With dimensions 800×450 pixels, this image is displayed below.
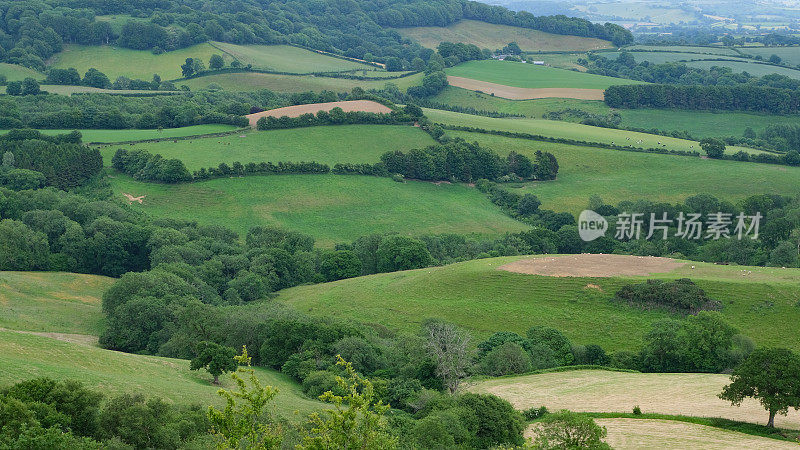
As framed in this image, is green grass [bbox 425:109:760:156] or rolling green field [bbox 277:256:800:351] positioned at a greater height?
green grass [bbox 425:109:760:156]

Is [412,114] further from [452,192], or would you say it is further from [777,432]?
[777,432]

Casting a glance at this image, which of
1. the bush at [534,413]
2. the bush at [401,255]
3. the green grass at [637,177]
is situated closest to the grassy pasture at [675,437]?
the bush at [534,413]

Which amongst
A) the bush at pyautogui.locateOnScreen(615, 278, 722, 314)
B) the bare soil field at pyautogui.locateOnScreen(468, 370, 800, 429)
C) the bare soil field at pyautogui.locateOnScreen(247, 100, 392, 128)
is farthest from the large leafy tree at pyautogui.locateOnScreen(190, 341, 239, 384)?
the bare soil field at pyautogui.locateOnScreen(247, 100, 392, 128)

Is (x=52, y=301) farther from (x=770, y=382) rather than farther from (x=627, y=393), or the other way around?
(x=770, y=382)

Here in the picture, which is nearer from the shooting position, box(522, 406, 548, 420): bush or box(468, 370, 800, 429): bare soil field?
box(468, 370, 800, 429): bare soil field

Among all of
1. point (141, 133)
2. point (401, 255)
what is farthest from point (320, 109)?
point (401, 255)

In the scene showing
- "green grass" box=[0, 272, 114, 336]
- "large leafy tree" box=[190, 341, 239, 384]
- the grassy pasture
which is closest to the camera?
the grassy pasture

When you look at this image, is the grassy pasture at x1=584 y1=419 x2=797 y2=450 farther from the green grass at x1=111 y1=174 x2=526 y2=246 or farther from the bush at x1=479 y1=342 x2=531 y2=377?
the green grass at x1=111 y1=174 x2=526 y2=246
